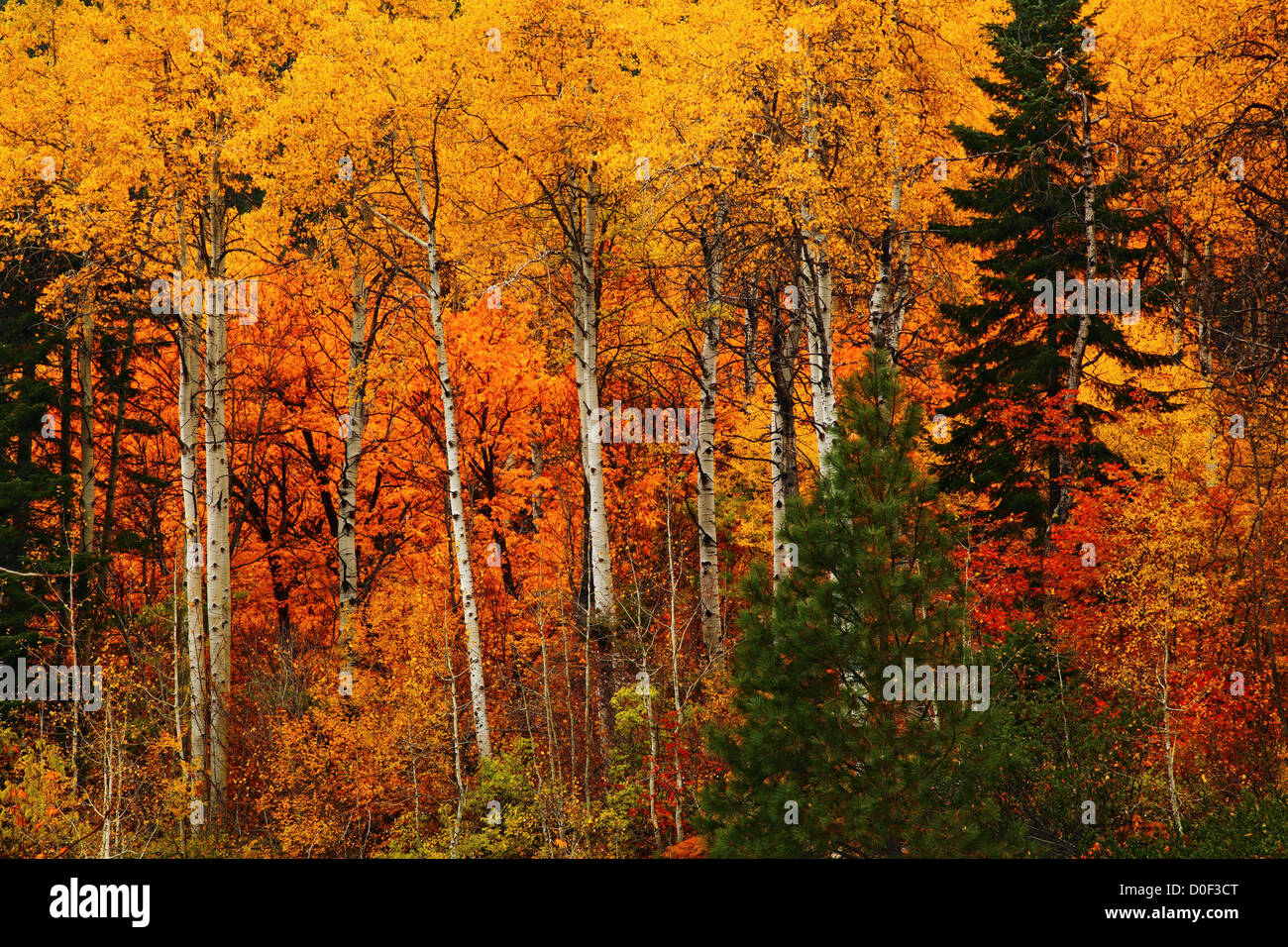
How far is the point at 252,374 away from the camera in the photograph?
78.2ft

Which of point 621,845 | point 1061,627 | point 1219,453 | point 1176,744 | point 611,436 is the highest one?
point 611,436

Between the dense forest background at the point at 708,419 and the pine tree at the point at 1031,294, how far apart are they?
0.08 metres

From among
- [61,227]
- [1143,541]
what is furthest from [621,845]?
[61,227]

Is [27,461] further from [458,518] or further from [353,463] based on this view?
[458,518]

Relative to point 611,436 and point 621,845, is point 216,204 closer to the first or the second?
point 611,436

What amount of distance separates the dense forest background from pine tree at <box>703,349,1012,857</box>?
0.04 metres

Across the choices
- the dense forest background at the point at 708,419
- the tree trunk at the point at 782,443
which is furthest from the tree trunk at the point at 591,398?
the tree trunk at the point at 782,443

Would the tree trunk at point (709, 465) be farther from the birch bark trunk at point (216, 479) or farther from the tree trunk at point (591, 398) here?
the birch bark trunk at point (216, 479)

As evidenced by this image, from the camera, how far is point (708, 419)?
17.2 meters

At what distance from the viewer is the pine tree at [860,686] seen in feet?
30.8

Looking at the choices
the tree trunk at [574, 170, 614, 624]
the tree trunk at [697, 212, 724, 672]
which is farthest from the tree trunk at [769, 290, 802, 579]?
the tree trunk at [574, 170, 614, 624]

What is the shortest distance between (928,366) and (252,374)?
13656mm

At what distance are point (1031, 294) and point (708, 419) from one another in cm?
525
